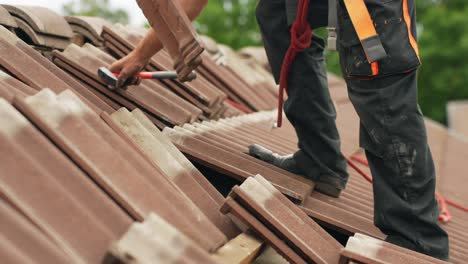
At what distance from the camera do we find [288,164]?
3.34m

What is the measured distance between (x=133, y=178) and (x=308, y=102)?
1.53 metres

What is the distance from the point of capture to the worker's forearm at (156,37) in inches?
115

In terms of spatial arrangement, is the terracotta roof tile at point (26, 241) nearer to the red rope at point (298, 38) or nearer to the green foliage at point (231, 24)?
the red rope at point (298, 38)

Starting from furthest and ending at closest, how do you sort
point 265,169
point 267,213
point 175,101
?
1. point 175,101
2. point 265,169
3. point 267,213

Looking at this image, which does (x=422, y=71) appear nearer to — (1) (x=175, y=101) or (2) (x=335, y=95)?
(2) (x=335, y=95)

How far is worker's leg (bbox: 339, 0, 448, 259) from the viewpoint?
2576 millimetres

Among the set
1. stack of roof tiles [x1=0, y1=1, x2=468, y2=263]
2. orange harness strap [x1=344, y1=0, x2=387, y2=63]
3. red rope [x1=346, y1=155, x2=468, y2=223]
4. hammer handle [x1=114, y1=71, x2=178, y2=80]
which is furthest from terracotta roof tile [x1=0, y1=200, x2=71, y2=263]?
red rope [x1=346, y1=155, x2=468, y2=223]

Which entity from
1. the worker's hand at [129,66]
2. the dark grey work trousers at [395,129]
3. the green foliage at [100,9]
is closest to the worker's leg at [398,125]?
the dark grey work trousers at [395,129]

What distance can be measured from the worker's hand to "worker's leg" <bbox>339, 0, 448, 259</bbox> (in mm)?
1108

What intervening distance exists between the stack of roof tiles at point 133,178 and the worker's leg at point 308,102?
0.12 meters

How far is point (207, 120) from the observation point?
13.1ft

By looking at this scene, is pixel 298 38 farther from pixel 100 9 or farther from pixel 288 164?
pixel 100 9

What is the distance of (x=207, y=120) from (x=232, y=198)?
6.00 ft

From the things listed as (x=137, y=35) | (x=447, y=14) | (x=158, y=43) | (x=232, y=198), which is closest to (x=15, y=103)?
(x=232, y=198)
